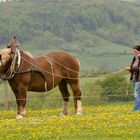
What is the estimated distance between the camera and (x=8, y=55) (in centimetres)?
1975

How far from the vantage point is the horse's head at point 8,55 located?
1973 centimetres

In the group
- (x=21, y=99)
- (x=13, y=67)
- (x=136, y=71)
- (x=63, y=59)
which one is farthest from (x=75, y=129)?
(x=63, y=59)

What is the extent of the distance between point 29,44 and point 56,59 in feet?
520

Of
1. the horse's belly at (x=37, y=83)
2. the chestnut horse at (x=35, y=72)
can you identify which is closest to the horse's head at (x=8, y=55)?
the chestnut horse at (x=35, y=72)

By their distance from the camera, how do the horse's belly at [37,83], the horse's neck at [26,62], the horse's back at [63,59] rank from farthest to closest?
the horse's back at [63,59] → the horse's belly at [37,83] → the horse's neck at [26,62]

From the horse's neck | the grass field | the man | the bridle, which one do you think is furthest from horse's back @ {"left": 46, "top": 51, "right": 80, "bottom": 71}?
the grass field

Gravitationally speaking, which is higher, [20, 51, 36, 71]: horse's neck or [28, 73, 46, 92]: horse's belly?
[20, 51, 36, 71]: horse's neck

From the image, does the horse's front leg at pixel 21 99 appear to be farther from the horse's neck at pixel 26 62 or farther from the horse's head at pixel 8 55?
→ the horse's head at pixel 8 55

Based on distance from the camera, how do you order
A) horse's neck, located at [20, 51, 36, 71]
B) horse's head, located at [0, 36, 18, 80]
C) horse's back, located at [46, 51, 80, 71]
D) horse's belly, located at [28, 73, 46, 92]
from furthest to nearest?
horse's back, located at [46, 51, 80, 71] → horse's belly, located at [28, 73, 46, 92] → horse's neck, located at [20, 51, 36, 71] → horse's head, located at [0, 36, 18, 80]

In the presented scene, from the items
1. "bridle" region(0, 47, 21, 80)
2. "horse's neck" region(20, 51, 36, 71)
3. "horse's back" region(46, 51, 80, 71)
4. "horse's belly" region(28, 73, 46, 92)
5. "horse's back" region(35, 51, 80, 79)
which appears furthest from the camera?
"horse's back" region(46, 51, 80, 71)

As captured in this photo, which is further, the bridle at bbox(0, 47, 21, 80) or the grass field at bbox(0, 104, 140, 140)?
the bridle at bbox(0, 47, 21, 80)

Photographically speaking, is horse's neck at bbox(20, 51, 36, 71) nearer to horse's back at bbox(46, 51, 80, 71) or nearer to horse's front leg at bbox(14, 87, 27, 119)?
horse's front leg at bbox(14, 87, 27, 119)

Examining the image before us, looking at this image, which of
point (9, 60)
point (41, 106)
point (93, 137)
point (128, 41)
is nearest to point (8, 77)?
point (9, 60)

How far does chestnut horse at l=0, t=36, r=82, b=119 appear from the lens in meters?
19.8
